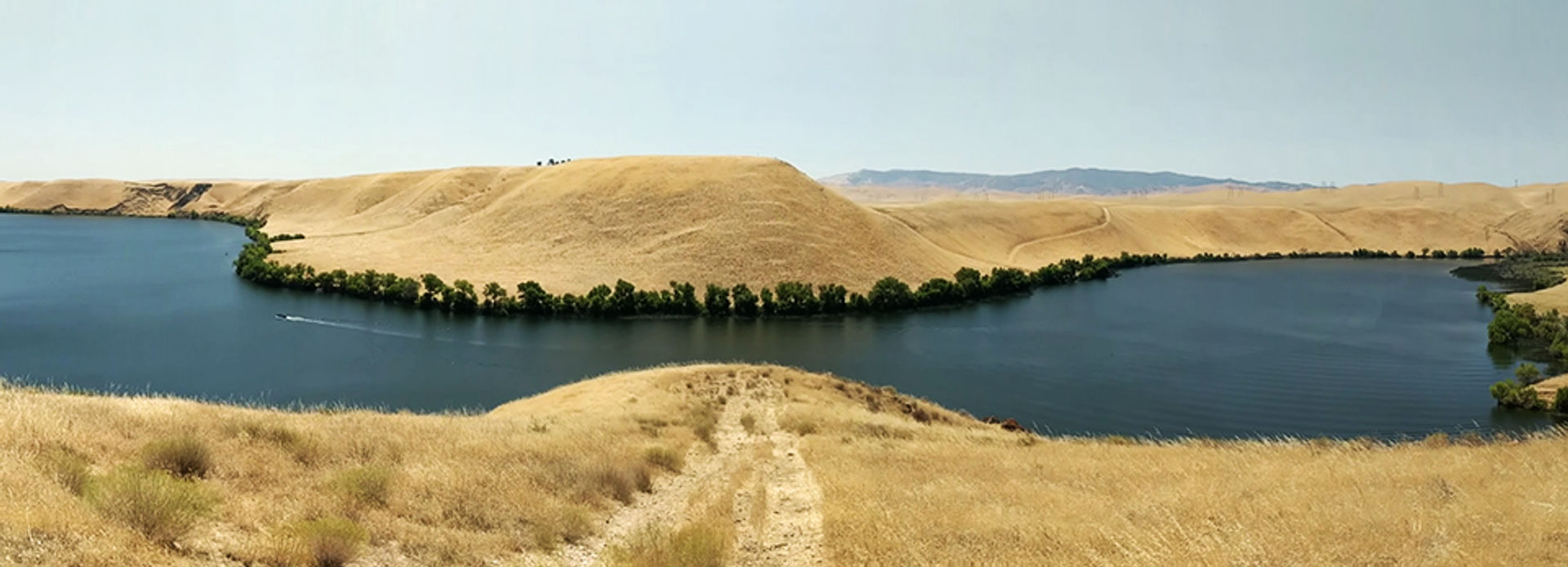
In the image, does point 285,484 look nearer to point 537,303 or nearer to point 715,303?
point 537,303

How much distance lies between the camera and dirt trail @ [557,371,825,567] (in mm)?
10414

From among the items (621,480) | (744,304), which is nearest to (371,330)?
(744,304)

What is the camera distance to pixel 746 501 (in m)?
13.8

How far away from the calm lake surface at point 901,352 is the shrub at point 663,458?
64.9 feet

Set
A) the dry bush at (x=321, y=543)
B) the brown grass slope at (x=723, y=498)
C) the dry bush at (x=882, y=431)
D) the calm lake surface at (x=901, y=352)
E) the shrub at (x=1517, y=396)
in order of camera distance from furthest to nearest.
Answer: the calm lake surface at (x=901, y=352) < the shrub at (x=1517, y=396) < the dry bush at (x=882, y=431) < the brown grass slope at (x=723, y=498) < the dry bush at (x=321, y=543)

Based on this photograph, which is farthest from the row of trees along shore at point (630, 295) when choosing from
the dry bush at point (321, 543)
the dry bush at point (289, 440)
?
the dry bush at point (321, 543)

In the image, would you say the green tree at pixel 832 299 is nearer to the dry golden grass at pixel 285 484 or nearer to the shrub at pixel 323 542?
the dry golden grass at pixel 285 484

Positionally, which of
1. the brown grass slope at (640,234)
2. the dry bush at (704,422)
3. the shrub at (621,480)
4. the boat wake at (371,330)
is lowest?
the boat wake at (371,330)

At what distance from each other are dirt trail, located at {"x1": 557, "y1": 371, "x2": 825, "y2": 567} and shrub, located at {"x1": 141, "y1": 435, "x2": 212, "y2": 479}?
4724 millimetres

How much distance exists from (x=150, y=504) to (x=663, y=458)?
9637mm

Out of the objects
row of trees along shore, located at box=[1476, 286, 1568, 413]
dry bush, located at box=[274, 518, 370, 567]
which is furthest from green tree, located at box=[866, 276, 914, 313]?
dry bush, located at box=[274, 518, 370, 567]

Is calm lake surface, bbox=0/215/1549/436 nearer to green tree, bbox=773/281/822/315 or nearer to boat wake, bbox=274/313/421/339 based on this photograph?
boat wake, bbox=274/313/421/339

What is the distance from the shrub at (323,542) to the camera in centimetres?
781

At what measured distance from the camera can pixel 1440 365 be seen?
4553cm
